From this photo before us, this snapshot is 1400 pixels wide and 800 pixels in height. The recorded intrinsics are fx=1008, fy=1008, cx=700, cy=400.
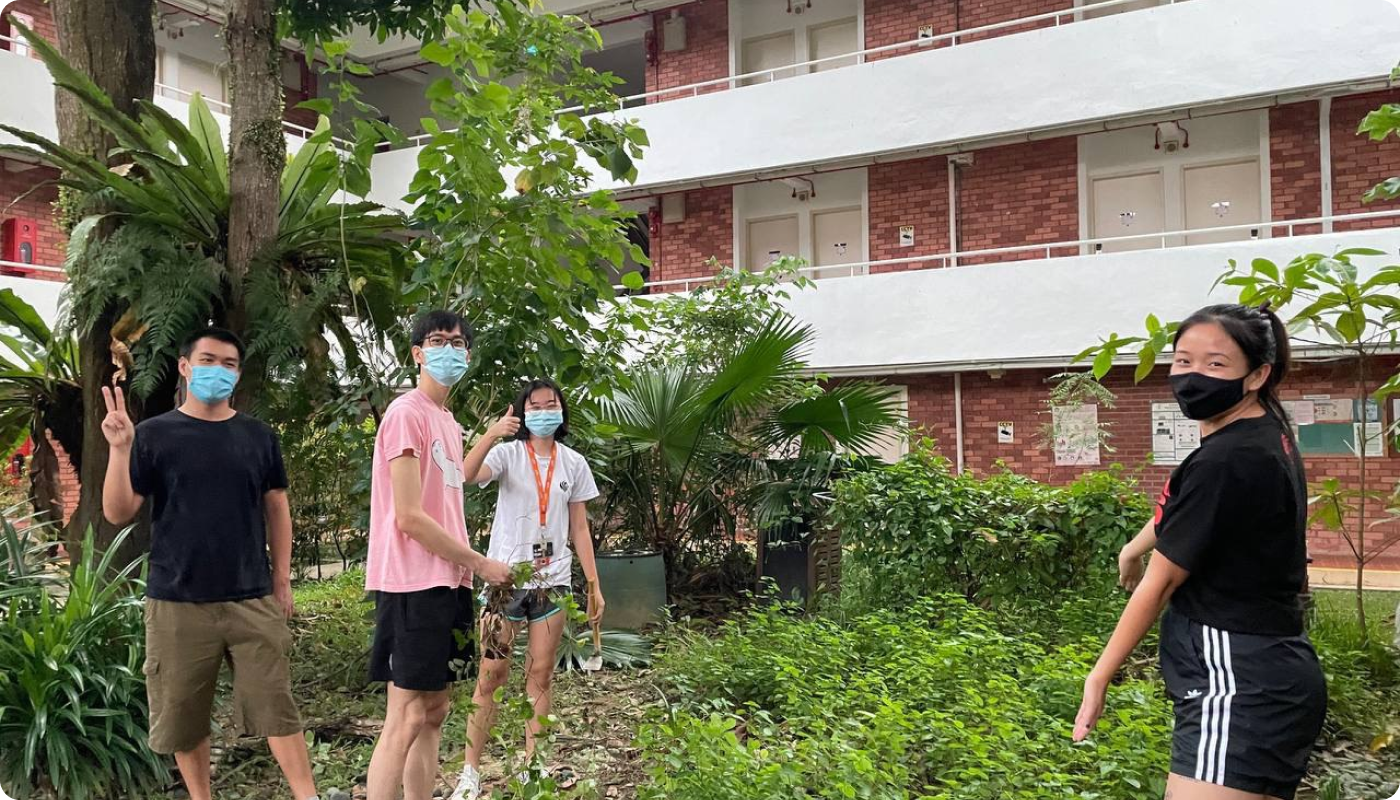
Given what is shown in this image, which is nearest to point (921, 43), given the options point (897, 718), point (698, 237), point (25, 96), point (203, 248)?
point (698, 237)

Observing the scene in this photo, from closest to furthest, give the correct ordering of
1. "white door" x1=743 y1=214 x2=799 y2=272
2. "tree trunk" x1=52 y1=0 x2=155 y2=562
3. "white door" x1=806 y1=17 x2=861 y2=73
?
"tree trunk" x1=52 y1=0 x2=155 y2=562
"white door" x1=806 y1=17 x2=861 y2=73
"white door" x1=743 y1=214 x2=799 y2=272

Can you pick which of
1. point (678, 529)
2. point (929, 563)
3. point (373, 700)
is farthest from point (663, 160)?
point (373, 700)

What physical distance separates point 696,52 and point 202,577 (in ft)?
50.1

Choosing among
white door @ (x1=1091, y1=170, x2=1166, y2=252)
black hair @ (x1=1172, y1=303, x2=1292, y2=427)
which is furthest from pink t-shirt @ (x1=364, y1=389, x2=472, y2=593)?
white door @ (x1=1091, y1=170, x2=1166, y2=252)

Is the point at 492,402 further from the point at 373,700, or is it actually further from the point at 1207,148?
the point at 1207,148

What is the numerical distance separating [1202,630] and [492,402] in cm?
414

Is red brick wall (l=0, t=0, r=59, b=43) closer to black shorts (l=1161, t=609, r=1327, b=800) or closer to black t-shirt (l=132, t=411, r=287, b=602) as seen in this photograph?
black t-shirt (l=132, t=411, r=287, b=602)

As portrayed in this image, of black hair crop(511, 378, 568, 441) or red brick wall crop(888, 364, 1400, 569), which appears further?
red brick wall crop(888, 364, 1400, 569)

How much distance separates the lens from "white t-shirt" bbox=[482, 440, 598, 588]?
15.1ft

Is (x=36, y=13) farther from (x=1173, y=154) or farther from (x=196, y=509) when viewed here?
(x=1173, y=154)

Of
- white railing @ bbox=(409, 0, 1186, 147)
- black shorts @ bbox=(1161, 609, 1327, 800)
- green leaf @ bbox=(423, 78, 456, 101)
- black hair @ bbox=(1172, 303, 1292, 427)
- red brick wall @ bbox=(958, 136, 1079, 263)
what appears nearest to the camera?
black shorts @ bbox=(1161, 609, 1327, 800)

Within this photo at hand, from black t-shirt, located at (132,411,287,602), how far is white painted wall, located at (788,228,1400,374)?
1130 centimetres

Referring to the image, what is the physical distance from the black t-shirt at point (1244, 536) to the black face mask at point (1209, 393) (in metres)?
0.11

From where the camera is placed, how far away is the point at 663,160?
16.4 metres
